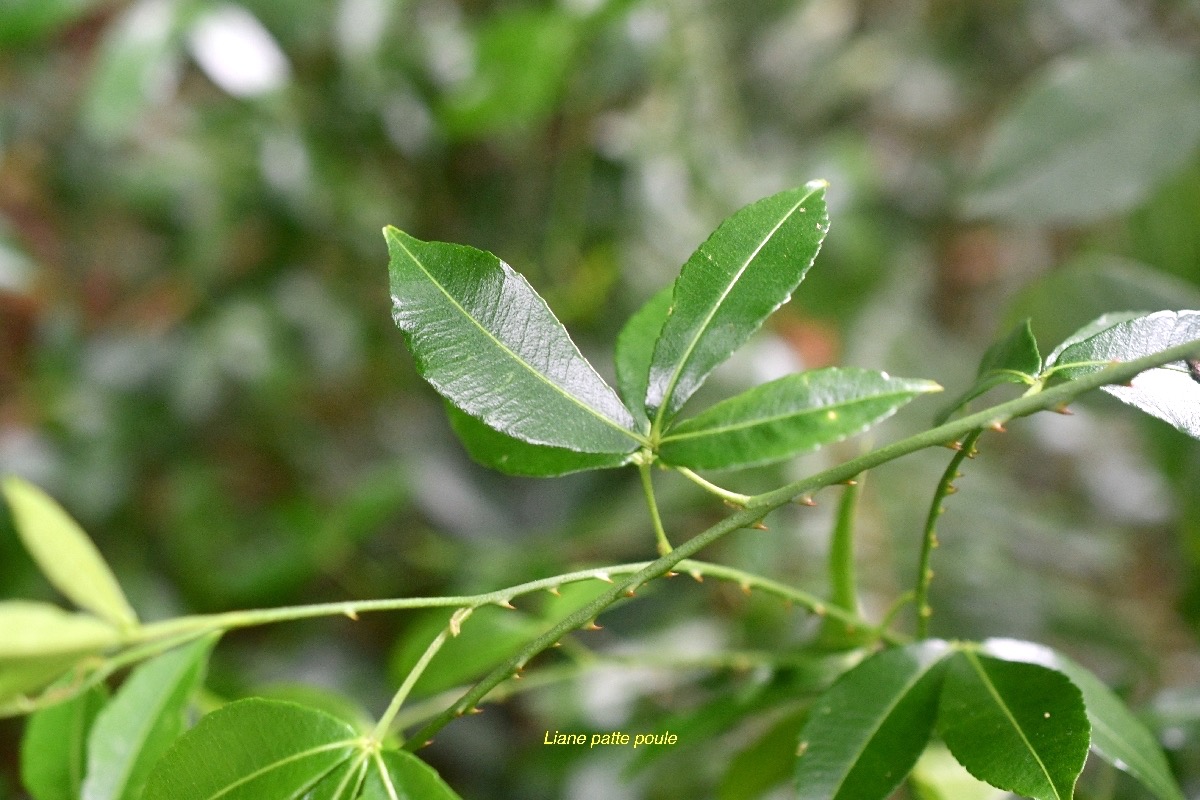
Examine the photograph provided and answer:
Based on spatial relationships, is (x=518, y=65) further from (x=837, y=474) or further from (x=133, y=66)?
(x=837, y=474)

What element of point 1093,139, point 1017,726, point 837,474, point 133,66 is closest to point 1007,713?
point 1017,726

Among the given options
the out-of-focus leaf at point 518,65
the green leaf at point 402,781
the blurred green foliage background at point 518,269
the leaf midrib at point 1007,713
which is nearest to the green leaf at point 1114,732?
the leaf midrib at point 1007,713

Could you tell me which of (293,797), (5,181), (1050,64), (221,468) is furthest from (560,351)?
(1050,64)

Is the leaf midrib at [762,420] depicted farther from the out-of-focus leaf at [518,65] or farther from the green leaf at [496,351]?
the out-of-focus leaf at [518,65]

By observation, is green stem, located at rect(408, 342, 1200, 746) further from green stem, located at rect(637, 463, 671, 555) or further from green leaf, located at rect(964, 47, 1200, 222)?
green leaf, located at rect(964, 47, 1200, 222)

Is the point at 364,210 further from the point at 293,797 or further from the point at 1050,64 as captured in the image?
the point at 1050,64

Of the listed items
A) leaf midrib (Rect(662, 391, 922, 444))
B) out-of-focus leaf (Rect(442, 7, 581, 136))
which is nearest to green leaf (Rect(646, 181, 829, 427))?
leaf midrib (Rect(662, 391, 922, 444))
